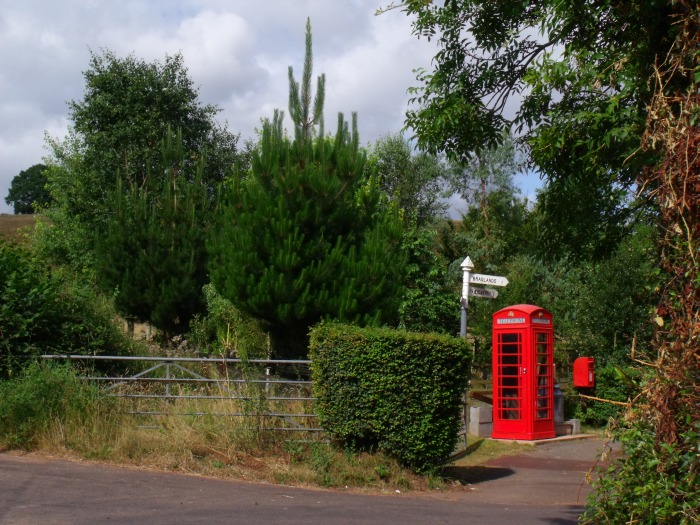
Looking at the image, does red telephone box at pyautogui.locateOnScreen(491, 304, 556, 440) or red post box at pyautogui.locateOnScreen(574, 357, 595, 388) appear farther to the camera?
red post box at pyautogui.locateOnScreen(574, 357, 595, 388)

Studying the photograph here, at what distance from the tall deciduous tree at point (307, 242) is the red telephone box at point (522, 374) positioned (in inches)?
96.9

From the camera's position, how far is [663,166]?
4852 mm

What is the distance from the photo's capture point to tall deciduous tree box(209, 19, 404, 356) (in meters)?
16.8

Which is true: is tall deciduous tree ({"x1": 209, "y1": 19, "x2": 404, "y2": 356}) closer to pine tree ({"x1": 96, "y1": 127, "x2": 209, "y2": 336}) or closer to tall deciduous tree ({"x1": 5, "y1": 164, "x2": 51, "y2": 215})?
pine tree ({"x1": 96, "y1": 127, "x2": 209, "y2": 336})

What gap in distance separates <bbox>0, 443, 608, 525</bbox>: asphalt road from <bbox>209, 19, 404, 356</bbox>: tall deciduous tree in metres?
6.29

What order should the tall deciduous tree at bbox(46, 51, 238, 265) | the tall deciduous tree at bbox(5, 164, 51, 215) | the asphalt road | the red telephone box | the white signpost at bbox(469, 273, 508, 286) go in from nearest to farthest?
the asphalt road, the white signpost at bbox(469, 273, 508, 286), the red telephone box, the tall deciduous tree at bbox(46, 51, 238, 265), the tall deciduous tree at bbox(5, 164, 51, 215)

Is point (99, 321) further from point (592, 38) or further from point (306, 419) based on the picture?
point (592, 38)

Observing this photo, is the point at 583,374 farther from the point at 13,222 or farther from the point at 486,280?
the point at 13,222

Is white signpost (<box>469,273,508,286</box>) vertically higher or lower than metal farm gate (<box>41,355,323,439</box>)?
higher

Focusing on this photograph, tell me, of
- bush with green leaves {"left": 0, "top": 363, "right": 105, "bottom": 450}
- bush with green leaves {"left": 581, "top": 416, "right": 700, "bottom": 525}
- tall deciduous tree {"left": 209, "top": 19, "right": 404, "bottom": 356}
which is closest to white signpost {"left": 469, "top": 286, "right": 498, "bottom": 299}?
tall deciduous tree {"left": 209, "top": 19, "right": 404, "bottom": 356}

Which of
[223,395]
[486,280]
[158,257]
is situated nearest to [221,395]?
[223,395]

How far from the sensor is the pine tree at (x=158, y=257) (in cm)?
2306

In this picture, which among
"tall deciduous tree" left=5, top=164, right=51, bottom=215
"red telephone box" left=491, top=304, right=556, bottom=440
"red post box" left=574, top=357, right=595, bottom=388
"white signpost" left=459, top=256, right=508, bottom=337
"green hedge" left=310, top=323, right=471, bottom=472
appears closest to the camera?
"green hedge" left=310, top=323, right=471, bottom=472

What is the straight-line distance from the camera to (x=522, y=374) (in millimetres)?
15766
